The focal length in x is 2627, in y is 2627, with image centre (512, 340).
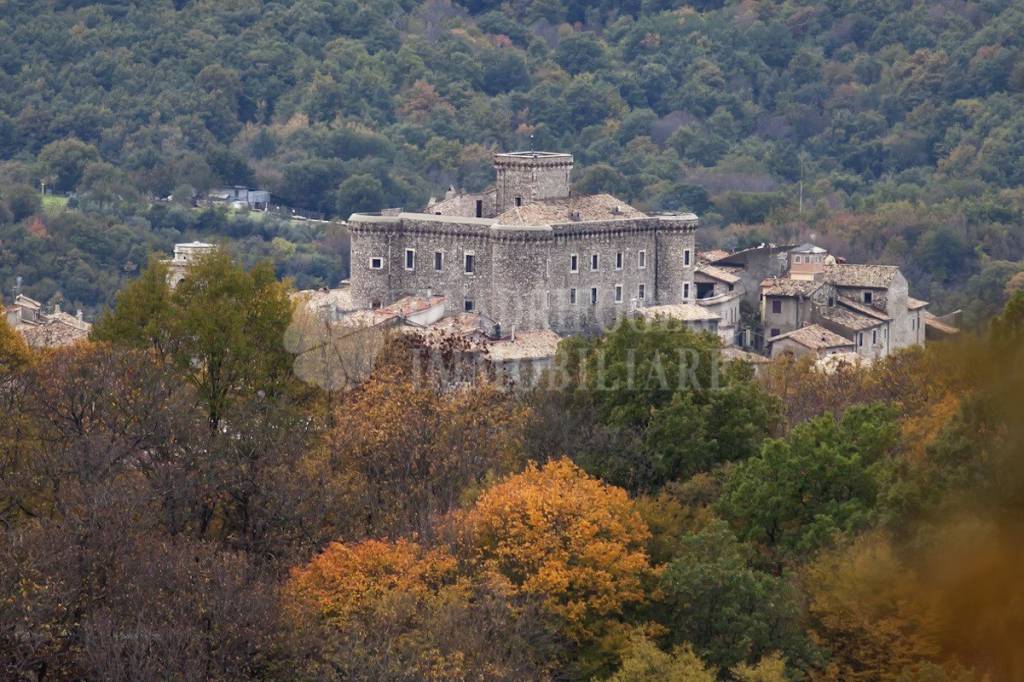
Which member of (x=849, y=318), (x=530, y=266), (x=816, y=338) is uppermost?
(x=530, y=266)

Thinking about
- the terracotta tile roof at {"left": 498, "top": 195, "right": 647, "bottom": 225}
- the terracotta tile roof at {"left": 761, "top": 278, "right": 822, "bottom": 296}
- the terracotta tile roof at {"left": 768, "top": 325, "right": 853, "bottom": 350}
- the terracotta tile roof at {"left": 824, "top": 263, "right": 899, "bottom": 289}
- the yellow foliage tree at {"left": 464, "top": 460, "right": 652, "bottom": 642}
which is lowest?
the terracotta tile roof at {"left": 768, "top": 325, "right": 853, "bottom": 350}

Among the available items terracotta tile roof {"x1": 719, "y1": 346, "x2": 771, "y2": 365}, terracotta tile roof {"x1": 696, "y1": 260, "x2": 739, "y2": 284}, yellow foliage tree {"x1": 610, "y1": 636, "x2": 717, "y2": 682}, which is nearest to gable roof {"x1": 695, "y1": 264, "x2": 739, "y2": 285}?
terracotta tile roof {"x1": 696, "y1": 260, "x2": 739, "y2": 284}

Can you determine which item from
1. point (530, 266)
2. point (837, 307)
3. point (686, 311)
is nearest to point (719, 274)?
point (837, 307)

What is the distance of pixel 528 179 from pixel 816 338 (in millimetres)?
9197

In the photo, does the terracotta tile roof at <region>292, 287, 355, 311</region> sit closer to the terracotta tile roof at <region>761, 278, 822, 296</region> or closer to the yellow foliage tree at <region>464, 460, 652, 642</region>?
the terracotta tile roof at <region>761, 278, 822, 296</region>

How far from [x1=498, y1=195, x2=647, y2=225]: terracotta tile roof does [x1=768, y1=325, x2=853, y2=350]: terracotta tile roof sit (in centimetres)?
539

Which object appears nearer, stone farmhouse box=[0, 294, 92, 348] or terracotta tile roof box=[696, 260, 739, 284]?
stone farmhouse box=[0, 294, 92, 348]

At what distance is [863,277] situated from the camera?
255ft

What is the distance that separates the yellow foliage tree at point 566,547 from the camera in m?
37.7

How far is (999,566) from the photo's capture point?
689 inches

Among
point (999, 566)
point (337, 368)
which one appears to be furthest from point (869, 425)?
point (999, 566)

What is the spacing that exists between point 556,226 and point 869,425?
2898 centimetres

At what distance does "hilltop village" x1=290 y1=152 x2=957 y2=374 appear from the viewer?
228 feet

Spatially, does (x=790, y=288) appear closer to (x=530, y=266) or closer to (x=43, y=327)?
(x=530, y=266)
